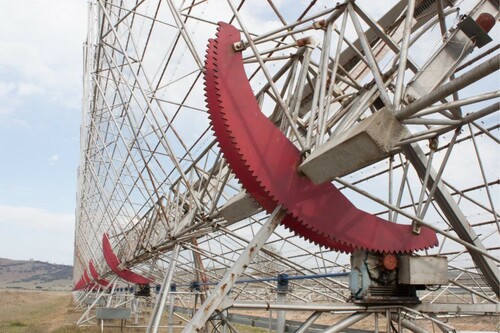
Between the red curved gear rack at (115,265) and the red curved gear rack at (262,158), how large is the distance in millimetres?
22690

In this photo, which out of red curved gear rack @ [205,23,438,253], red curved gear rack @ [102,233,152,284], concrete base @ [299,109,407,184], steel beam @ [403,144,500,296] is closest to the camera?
concrete base @ [299,109,407,184]

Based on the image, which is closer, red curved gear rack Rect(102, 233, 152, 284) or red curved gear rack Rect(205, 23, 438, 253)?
red curved gear rack Rect(205, 23, 438, 253)

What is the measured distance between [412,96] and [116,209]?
82.8ft

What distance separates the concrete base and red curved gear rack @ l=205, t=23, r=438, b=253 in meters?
0.61

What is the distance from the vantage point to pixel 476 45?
22.6 feet

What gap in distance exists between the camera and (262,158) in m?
6.14

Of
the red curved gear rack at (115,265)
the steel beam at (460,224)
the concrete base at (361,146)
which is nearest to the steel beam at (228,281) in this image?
the concrete base at (361,146)

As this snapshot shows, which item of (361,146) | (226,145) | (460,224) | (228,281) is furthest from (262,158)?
(460,224)

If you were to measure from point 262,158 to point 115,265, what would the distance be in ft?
76.8

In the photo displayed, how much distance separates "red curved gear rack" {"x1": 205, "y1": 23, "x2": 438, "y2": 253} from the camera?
6.07 m

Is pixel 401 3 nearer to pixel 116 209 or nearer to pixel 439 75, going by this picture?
pixel 439 75

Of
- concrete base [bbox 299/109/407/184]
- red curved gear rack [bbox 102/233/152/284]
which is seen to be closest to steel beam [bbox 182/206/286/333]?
concrete base [bbox 299/109/407/184]

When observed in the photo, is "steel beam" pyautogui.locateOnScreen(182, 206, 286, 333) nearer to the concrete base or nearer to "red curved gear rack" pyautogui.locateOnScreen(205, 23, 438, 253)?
"red curved gear rack" pyautogui.locateOnScreen(205, 23, 438, 253)

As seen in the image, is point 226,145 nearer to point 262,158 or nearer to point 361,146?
point 262,158
